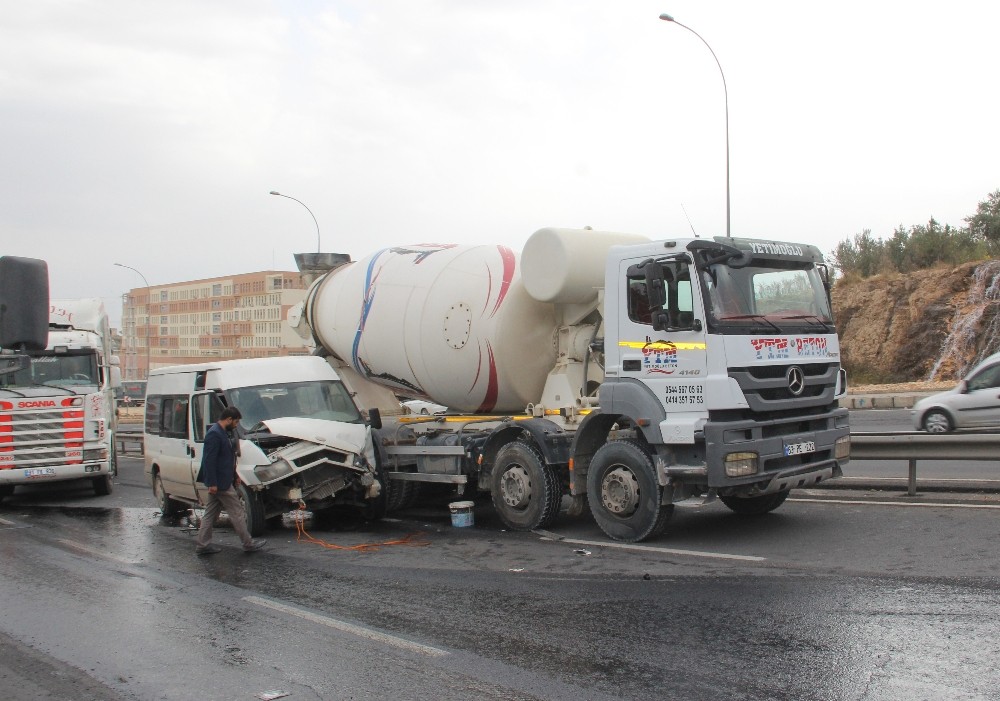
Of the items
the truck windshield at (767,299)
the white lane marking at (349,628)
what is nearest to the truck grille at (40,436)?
the white lane marking at (349,628)

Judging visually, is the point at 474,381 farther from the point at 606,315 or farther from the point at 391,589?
the point at 391,589

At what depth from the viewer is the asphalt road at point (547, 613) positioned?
5395 mm

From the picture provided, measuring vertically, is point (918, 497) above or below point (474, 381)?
below

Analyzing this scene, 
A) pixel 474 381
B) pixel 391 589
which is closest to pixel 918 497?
pixel 474 381

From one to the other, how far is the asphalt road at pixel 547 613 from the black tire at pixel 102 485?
6.28 metres

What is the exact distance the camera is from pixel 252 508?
1126 cm

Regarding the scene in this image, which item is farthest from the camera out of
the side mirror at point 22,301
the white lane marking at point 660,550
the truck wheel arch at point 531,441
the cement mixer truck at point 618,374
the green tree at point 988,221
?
the green tree at point 988,221

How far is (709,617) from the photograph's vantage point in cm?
652

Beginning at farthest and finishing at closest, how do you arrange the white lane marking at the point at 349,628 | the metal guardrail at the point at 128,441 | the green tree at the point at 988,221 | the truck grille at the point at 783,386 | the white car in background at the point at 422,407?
the green tree at the point at 988,221 → the metal guardrail at the point at 128,441 → the white car in background at the point at 422,407 → the truck grille at the point at 783,386 → the white lane marking at the point at 349,628

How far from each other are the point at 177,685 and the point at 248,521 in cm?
577

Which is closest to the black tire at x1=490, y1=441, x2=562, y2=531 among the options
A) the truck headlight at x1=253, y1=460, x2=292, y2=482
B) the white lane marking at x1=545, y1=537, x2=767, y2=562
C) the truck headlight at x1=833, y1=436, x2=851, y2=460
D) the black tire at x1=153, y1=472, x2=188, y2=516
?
the white lane marking at x1=545, y1=537, x2=767, y2=562

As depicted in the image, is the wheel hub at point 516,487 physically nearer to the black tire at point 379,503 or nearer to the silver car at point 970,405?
the black tire at point 379,503

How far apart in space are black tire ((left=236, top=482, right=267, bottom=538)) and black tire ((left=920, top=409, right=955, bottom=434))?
13618 mm

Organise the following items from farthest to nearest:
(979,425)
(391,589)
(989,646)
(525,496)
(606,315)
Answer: (979,425) < (525,496) < (606,315) < (391,589) < (989,646)
